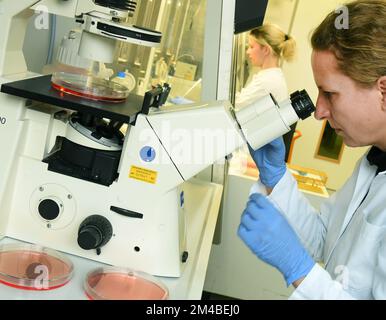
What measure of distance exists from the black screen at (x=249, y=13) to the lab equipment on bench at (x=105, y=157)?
0.35 m

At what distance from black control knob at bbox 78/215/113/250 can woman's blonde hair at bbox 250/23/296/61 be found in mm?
2698

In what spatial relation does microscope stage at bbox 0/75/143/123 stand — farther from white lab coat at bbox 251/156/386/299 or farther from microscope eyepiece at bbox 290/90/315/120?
white lab coat at bbox 251/156/386/299

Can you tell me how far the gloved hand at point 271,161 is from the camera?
128cm

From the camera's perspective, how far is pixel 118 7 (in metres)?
0.94

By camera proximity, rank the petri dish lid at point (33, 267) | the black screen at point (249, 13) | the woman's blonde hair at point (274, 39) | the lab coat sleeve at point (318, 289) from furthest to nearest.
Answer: the woman's blonde hair at point (274, 39) < the black screen at point (249, 13) < the lab coat sleeve at point (318, 289) < the petri dish lid at point (33, 267)

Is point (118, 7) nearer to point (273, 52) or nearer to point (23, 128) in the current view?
point (23, 128)

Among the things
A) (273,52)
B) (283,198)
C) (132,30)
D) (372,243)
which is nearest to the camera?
(132,30)

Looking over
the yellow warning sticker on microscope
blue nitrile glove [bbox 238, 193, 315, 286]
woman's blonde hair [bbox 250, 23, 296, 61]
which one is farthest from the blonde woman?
woman's blonde hair [bbox 250, 23, 296, 61]

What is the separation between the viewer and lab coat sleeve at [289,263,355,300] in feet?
3.13

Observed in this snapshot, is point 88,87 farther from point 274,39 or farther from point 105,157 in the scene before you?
point 274,39

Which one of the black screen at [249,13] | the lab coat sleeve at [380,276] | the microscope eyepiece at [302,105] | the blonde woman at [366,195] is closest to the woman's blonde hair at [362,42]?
the blonde woman at [366,195]

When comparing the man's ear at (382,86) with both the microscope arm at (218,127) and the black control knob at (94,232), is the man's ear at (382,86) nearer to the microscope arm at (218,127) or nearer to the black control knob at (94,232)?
the microscope arm at (218,127)

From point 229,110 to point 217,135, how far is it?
68 millimetres

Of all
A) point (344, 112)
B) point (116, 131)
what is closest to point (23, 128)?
point (116, 131)
